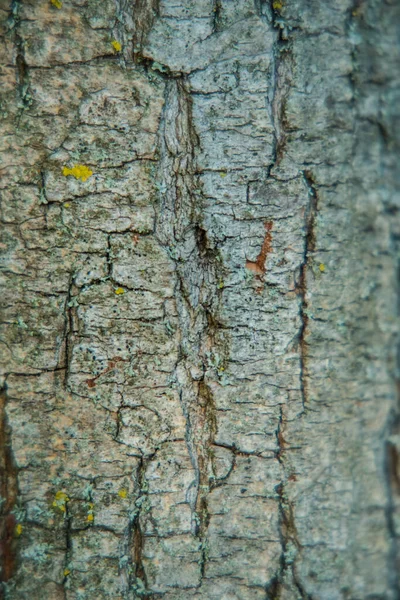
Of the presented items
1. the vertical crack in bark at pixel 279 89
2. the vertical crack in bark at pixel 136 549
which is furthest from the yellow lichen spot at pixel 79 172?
the vertical crack in bark at pixel 136 549

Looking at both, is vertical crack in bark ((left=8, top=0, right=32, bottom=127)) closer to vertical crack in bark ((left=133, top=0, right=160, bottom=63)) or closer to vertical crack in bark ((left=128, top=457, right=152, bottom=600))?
vertical crack in bark ((left=133, top=0, right=160, bottom=63))

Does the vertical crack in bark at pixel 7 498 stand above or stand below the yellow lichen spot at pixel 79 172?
below

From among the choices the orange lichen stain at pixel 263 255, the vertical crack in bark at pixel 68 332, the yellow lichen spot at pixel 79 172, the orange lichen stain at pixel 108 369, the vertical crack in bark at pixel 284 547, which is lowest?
the vertical crack in bark at pixel 284 547

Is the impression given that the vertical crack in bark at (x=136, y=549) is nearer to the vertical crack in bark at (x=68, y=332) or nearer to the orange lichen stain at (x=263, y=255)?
the vertical crack in bark at (x=68, y=332)

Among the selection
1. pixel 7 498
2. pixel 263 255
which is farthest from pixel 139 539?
pixel 263 255

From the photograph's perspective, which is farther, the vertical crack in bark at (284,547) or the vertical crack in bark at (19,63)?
the vertical crack in bark at (284,547)

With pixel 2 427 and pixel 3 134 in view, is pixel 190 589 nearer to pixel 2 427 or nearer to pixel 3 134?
pixel 2 427

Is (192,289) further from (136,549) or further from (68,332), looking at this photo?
(136,549)

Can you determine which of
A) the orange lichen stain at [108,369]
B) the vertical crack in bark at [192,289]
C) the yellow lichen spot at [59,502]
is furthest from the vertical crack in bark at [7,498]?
the vertical crack in bark at [192,289]

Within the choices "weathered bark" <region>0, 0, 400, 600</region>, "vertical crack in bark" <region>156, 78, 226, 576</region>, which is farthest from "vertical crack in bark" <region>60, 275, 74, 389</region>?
"vertical crack in bark" <region>156, 78, 226, 576</region>
